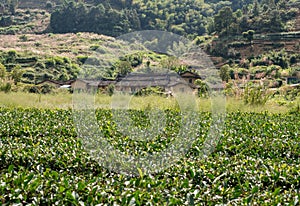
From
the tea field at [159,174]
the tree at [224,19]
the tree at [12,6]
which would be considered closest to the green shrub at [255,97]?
the tea field at [159,174]

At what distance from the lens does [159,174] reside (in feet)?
20.5

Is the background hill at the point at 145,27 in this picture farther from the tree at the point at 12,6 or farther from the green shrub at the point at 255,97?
the green shrub at the point at 255,97

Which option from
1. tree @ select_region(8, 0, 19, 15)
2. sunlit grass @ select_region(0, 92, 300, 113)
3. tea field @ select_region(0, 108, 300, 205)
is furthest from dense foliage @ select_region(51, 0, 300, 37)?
tea field @ select_region(0, 108, 300, 205)

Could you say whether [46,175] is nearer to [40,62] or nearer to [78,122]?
[78,122]

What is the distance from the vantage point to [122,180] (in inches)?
216

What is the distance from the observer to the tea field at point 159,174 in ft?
15.0

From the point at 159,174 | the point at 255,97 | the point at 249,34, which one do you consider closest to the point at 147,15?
the point at 249,34

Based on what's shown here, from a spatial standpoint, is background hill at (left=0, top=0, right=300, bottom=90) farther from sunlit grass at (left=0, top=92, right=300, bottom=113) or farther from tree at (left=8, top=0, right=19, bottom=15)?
sunlit grass at (left=0, top=92, right=300, bottom=113)

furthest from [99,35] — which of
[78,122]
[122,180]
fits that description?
[122,180]

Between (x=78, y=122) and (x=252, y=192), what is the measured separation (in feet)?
25.3

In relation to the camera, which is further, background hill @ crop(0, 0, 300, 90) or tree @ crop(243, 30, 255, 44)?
tree @ crop(243, 30, 255, 44)

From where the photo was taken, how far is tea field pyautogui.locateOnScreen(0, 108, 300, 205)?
457 centimetres

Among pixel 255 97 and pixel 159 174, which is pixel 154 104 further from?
pixel 159 174

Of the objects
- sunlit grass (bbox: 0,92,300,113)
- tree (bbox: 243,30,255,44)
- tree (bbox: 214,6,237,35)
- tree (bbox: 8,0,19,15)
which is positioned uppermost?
tree (bbox: 8,0,19,15)
